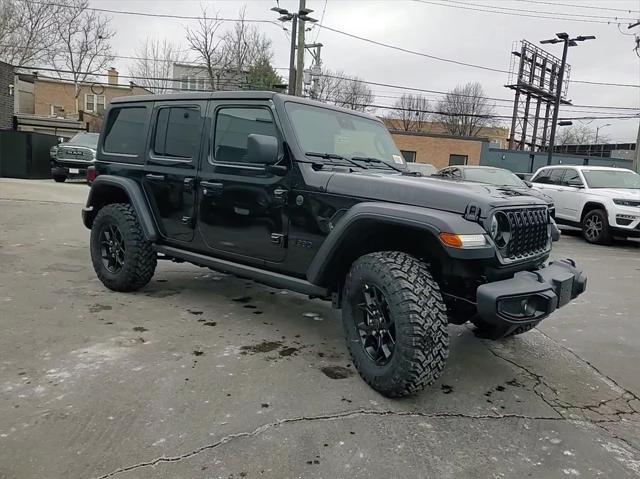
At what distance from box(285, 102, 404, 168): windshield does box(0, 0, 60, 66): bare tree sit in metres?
36.5

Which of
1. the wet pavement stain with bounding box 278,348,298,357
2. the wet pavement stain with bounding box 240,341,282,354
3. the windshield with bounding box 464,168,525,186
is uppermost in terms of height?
the windshield with bounding box 464,168,525,186

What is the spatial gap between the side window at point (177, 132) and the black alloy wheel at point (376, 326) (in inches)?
85.4

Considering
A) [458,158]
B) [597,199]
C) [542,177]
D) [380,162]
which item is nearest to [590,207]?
[597,199]

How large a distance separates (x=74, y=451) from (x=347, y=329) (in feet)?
5.75

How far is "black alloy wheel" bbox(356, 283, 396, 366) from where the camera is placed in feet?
10.5

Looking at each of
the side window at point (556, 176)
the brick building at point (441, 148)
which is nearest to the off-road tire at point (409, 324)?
the side window at point (556, 176)

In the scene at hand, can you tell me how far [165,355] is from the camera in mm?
3658

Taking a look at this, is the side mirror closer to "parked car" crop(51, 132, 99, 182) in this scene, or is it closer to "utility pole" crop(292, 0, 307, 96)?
"parked car" crop(51, 132, 99, 182)

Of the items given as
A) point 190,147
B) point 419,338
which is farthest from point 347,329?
point 190,147

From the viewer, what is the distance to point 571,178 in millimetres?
11789

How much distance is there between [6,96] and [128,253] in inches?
844

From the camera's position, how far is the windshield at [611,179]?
11180 millimetres

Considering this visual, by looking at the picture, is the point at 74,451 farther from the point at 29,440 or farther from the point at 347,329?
the point at 347,329

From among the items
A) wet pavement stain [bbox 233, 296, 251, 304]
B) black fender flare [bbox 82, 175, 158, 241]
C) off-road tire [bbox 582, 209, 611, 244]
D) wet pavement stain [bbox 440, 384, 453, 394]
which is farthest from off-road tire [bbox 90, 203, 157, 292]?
off-road tire [bbox 582, 209, 611, 244]
